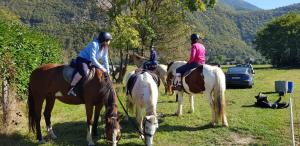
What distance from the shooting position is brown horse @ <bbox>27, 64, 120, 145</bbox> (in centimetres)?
943

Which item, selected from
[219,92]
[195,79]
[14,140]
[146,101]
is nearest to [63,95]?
[14,140]

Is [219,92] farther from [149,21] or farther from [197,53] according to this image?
[149,21]

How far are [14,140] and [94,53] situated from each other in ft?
9.85

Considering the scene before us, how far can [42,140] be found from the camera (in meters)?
10.0

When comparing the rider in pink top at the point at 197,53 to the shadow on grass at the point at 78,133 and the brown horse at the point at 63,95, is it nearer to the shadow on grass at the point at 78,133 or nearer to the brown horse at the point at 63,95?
the shadow on grass at the point at 78,133

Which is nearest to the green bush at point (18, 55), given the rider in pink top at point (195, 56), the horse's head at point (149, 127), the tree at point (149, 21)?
the horse's head at point (149, 127)

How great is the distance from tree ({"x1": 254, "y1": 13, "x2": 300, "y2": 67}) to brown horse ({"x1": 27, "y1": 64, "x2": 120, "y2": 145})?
76.6 metres

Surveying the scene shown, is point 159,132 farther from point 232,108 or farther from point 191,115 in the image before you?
point 232,108

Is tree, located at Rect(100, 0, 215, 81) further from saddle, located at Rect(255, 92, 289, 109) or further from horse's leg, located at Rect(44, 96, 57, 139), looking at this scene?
horse's leg, located at Rect(44, 96, 57, 139)

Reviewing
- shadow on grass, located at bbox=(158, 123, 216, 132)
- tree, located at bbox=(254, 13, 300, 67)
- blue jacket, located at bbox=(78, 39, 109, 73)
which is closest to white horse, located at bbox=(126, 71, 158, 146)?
blue jacket, located at bbox=(78, 39, 109, 73)

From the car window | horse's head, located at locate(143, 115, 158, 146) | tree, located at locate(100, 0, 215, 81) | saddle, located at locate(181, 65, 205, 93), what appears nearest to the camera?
horse's head, located at locate(143, 115, 158, 146)

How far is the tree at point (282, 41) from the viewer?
81875mm

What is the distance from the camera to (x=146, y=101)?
9797 millimetres

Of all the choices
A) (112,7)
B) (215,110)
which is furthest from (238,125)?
(112,7)
